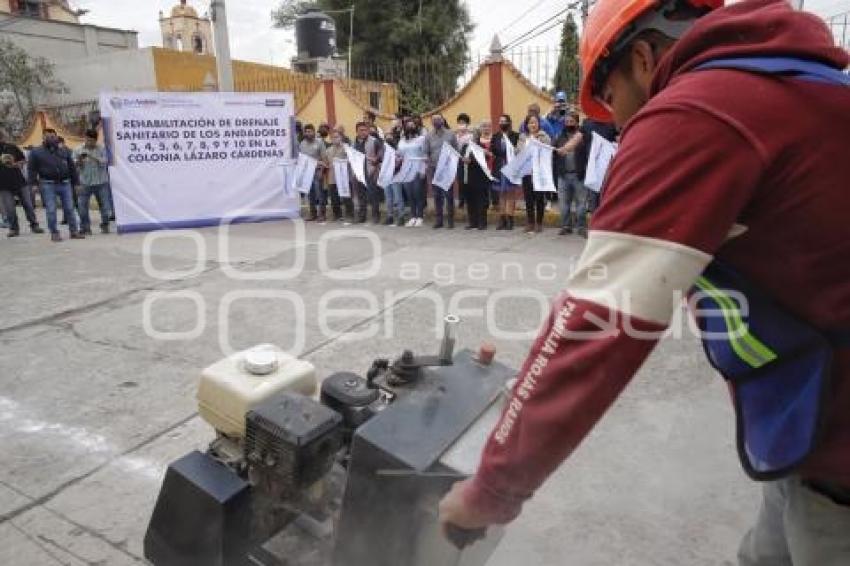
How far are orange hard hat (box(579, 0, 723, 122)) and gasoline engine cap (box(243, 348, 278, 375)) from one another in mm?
1245

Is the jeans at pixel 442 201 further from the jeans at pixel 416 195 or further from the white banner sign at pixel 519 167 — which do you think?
the white banner sign at pixel 519 167

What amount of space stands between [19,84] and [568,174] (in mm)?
23903

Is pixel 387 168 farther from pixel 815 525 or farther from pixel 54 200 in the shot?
pixel 815 525

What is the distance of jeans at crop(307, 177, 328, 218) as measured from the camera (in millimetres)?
11086

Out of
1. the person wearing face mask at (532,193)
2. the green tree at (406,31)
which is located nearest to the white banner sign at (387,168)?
the person wearing face mask at (532,193)

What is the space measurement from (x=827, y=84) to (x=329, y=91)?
13677mm

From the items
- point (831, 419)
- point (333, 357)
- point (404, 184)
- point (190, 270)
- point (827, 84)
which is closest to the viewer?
point (827, 84)

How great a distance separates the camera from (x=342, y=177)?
1068 cm

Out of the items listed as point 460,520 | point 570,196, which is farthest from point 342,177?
point 460,520

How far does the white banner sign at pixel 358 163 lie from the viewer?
1035 centimetres

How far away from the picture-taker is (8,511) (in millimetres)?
2623

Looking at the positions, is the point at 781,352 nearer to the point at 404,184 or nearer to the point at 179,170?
the point at 404,184

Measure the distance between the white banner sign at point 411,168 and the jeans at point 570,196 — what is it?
2263mm

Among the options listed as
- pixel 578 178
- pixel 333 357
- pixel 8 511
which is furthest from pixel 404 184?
pixel 8 511
